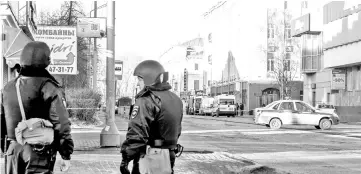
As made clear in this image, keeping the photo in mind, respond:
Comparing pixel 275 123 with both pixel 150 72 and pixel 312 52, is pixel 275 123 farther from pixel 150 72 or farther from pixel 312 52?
pixel 312 52

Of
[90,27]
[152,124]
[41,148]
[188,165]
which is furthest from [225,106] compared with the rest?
[41,148]

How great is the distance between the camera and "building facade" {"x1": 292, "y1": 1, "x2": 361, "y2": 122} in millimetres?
45656

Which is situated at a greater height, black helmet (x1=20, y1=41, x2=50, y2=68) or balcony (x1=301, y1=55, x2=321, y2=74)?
balcony (x1=301, y1=55, x2=321, y2=74)

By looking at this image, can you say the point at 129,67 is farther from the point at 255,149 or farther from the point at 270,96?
the point at 255,149

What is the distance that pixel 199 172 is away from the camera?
33.5 ft

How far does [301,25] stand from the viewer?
5662cm

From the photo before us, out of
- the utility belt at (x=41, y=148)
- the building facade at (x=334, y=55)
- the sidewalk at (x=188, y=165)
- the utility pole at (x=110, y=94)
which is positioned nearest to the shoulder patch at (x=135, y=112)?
the utility belt at (x=41, y=148)

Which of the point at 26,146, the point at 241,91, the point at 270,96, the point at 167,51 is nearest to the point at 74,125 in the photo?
the point at 26,146

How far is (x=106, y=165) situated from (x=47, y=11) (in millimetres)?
29087

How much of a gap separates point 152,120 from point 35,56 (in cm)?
110

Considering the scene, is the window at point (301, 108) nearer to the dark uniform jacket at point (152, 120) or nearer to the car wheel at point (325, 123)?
the car wheel at point (325, 123)

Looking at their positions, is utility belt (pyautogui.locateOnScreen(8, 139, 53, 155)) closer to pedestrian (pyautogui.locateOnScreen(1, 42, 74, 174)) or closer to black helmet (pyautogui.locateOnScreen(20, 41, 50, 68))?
pedestrian (pyautogui.locateOnScreen(1, 42, 74, 174))

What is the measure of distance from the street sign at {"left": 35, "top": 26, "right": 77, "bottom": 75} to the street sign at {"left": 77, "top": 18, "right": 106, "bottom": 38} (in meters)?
0.70

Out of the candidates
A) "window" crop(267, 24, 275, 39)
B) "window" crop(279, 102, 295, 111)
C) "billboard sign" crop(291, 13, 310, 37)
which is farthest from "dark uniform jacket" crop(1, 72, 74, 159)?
"window" crop(267, 24, 275, 39)
